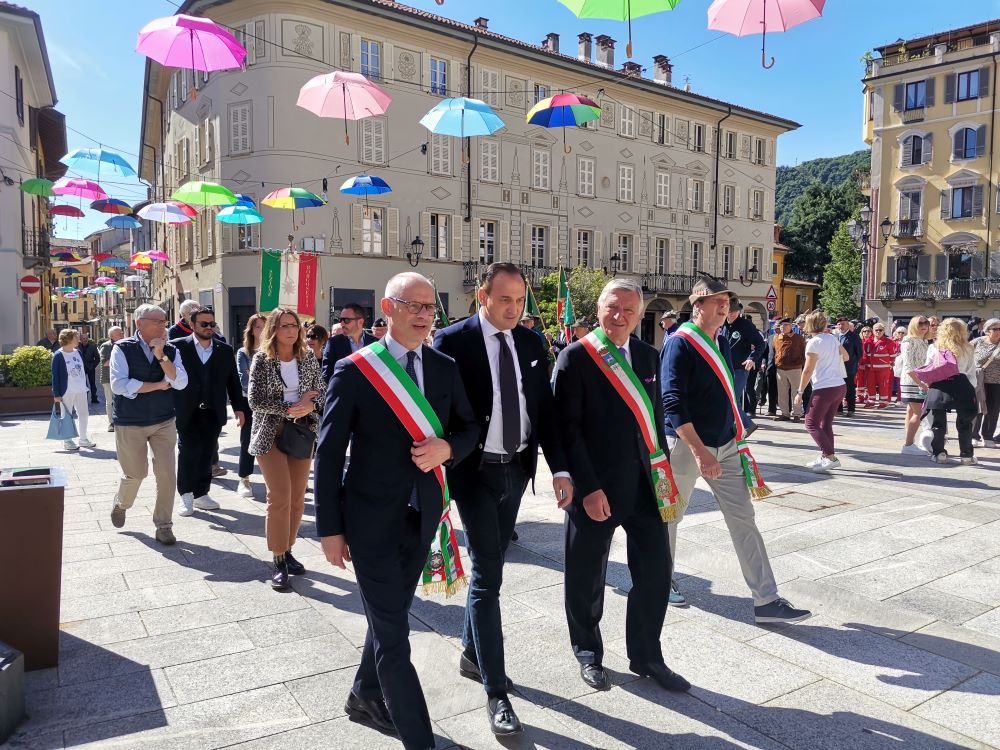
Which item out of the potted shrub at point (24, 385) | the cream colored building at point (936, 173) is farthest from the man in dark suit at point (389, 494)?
the cream colored building at point (936, 173)

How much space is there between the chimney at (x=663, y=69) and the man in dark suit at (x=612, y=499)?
38.9 metres

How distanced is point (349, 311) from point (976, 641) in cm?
585

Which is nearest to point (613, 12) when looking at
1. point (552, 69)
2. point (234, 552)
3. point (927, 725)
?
point (234, 552)

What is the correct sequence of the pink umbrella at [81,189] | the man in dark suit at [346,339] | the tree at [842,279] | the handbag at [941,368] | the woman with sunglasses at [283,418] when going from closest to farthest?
1. the woman with sunglasses at [283,418]
2. the man in dark suit at [346,339]
3. the handbag at [941,368]
4. the pink umbrella at [81,189]
5. the tree at [842,279]

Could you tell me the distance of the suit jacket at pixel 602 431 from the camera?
3.51 meters

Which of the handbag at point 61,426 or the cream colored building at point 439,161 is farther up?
the cream colored building at point 439,161

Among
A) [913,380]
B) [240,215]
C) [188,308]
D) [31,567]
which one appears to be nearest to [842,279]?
[240,215]

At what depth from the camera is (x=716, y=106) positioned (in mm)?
37906

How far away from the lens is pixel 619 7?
273 inches

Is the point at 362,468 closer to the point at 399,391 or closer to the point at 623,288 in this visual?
the point at 399,391

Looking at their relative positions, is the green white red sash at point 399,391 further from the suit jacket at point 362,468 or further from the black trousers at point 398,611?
the black trousers at point 398,611

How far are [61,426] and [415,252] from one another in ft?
60.9

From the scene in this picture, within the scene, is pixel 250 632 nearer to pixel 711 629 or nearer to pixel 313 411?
pixel 313 411

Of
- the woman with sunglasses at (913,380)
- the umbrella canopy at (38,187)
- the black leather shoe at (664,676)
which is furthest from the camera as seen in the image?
the umbrella canopy at (38,187)
